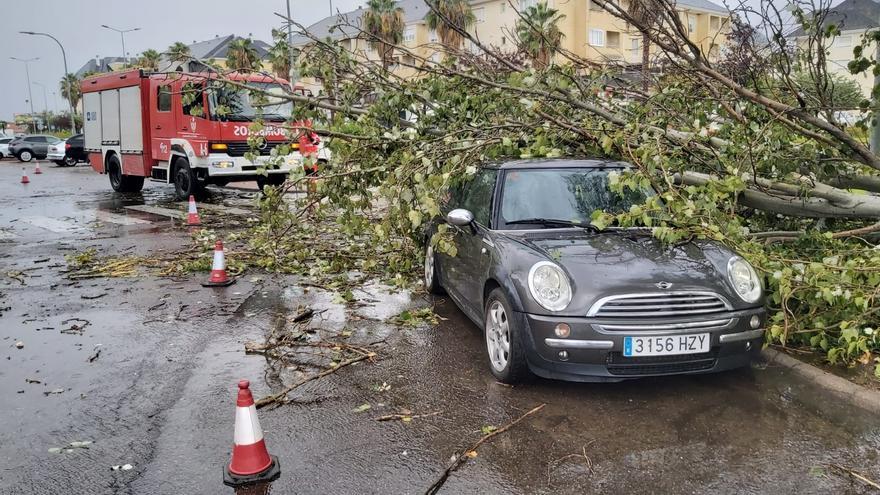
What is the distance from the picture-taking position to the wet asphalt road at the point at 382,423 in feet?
11.8

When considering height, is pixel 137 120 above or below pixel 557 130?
above

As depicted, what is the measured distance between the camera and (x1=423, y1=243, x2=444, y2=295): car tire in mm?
6977

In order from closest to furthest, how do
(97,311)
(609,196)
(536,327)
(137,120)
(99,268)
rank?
(536,327) → (609,196) → (97,311) → (99,268) → (137,120)

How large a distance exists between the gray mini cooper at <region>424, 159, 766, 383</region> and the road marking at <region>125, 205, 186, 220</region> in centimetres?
1050

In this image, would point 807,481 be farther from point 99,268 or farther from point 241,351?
point 99,268

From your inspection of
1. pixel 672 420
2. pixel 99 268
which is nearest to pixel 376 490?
pixel 672 420

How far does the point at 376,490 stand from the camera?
347 cm

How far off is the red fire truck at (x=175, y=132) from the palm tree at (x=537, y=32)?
732 cm

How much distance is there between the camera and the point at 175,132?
52.7ft

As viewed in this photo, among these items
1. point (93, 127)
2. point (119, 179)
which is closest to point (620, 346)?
point (119, 179)

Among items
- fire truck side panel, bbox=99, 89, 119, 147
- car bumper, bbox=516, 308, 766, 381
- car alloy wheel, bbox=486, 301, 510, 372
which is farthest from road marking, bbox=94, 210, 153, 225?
car bumper, bbox=516, 308, 766, 381

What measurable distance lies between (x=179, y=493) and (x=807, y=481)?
3.24 m

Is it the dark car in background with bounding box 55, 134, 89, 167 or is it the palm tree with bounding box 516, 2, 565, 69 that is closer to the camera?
the palm tree with bounding box 516, 2, 565, 69

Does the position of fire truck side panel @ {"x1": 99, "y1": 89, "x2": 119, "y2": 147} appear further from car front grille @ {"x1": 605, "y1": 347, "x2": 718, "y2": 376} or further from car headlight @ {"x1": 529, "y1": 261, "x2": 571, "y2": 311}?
car front grille @ {"x1": 605, "y1": 347, "x2": 718, "y2": 376}
